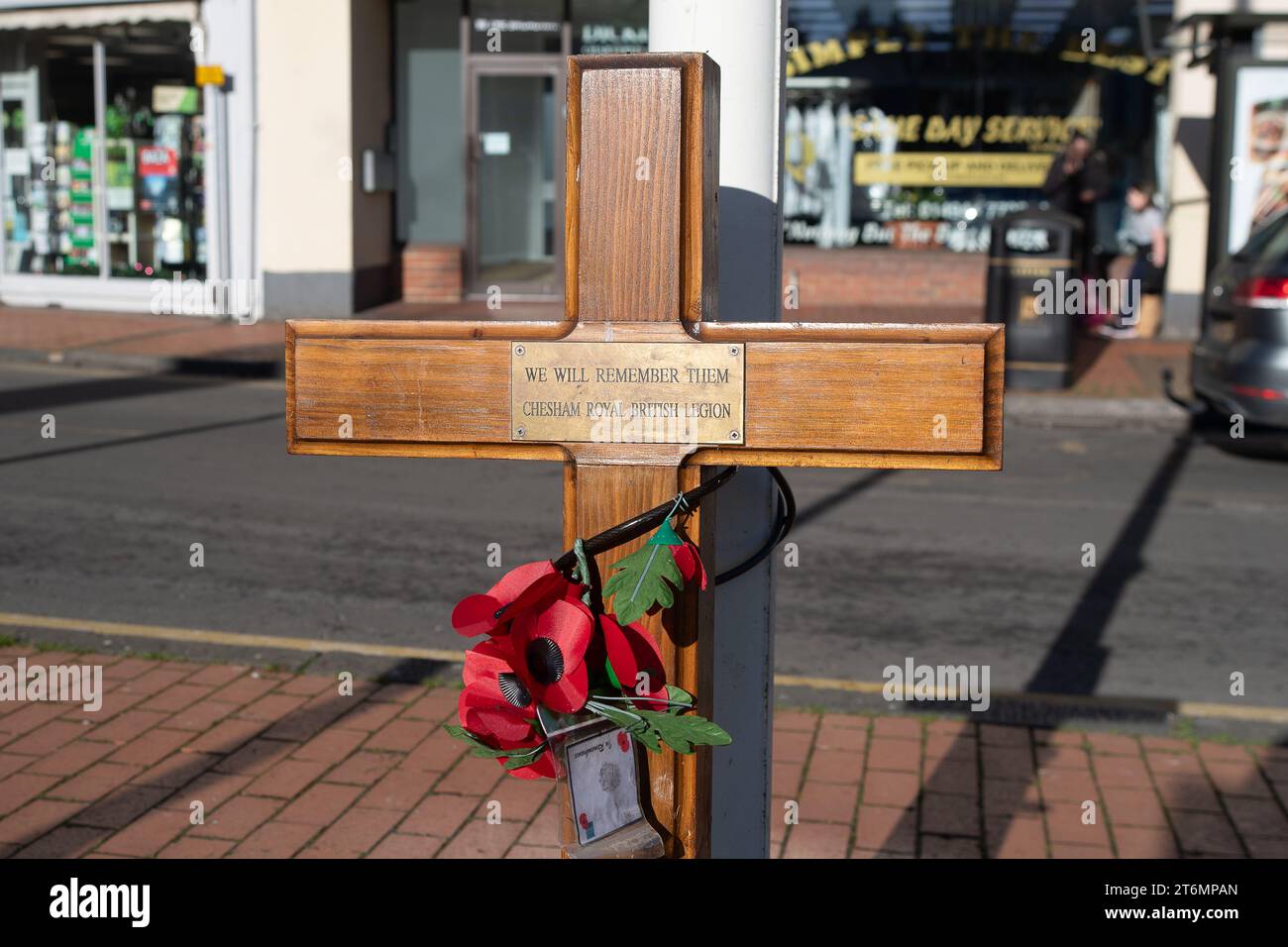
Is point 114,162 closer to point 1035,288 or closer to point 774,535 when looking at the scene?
point 1035,288

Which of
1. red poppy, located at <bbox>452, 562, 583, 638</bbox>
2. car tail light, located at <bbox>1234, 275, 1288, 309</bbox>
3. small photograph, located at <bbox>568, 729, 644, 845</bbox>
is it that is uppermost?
car tail light, located at <bbox>1234, 275, 1288, 309</bbox>

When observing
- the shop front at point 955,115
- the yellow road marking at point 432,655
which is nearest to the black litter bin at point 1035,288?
the shop front at point 955,115

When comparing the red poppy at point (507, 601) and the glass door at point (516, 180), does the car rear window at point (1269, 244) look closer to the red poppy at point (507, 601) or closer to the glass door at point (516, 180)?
the red poppy at point (507, 601)

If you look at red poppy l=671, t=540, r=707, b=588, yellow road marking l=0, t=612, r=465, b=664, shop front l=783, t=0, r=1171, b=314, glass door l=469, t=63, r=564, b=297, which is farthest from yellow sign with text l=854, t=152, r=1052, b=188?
red poppy l=671, t=540, r=707, b=588

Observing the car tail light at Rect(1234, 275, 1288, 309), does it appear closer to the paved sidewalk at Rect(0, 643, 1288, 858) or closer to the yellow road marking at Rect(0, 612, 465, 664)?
the paved sidewalk at Rect(0, 643, 1288, 858)

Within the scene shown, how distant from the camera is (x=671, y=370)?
2020 mm

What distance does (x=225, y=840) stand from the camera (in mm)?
3959

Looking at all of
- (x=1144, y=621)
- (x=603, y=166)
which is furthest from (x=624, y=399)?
(x=1144, y=621)

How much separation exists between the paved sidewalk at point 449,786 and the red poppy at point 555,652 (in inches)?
85.1

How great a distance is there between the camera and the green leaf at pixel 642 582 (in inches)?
74.7

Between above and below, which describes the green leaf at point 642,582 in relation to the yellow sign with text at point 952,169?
below

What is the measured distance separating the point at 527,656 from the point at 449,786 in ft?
8.46

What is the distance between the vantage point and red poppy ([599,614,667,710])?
1929 mm

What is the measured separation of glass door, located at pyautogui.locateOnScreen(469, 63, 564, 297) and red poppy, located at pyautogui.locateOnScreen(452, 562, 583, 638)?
1628 centimetres
